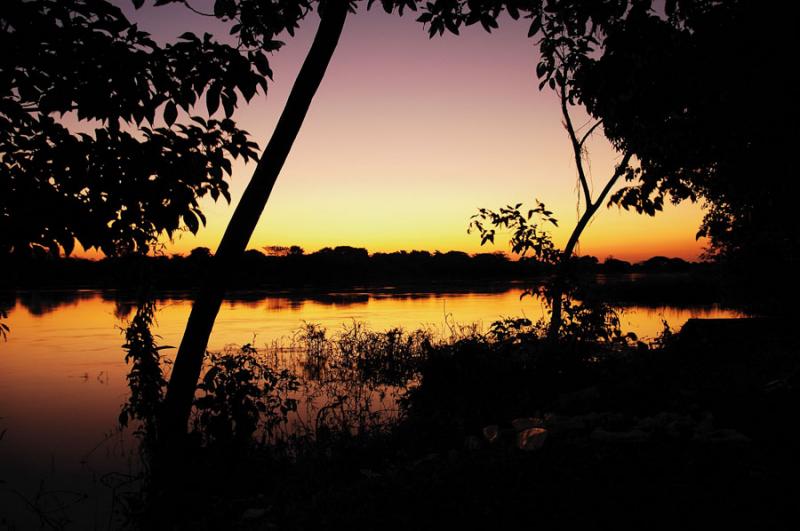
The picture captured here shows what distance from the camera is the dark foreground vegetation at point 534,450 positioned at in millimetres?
3373

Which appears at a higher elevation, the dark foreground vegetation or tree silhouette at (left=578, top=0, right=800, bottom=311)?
tree silhouette at (left=578, top=0, right=800, bottom=311)

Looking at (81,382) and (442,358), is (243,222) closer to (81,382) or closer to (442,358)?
(442,358)

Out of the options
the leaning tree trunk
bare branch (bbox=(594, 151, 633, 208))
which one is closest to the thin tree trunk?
bare branch (bbox=(594, 151, 633, 208))

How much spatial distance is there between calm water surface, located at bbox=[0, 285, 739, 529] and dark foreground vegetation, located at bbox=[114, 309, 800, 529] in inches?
62.6

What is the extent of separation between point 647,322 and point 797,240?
1436 centimetres

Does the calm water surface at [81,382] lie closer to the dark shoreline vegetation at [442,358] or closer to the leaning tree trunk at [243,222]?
the dark shoreline vegetation at [442,358]

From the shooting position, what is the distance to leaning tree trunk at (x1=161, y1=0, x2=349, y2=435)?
14.7 ft

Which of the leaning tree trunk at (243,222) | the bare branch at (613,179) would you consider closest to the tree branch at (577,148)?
the bare branch at (613,179)

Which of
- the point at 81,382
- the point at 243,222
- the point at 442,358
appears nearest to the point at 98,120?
the point at 243,222

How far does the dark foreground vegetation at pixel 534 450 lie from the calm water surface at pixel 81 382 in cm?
159

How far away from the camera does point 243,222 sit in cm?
450

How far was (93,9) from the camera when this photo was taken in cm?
400

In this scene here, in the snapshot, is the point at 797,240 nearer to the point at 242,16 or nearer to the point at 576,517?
the point at 576,517

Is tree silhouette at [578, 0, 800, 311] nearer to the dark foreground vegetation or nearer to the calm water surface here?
the dark foreground vegetation
